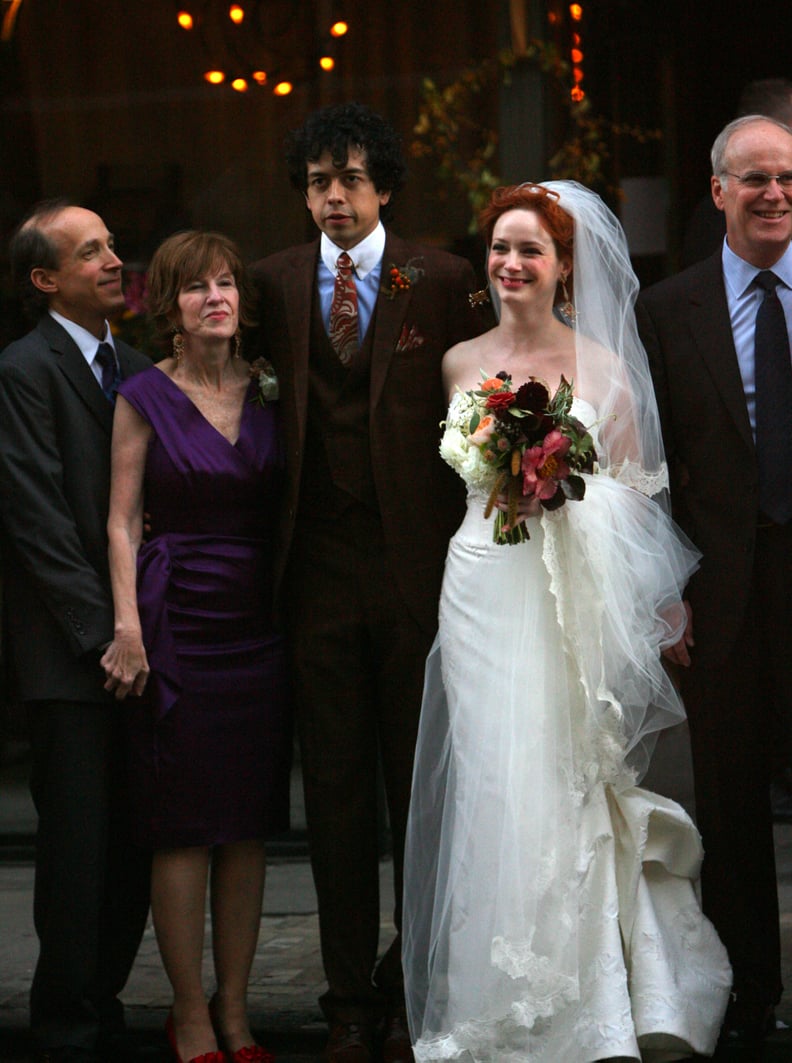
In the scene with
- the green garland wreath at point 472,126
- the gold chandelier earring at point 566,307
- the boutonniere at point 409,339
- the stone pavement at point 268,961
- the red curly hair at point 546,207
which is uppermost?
the green garland wreath at point 472,126

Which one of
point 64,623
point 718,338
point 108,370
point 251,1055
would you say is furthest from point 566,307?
point 251,1055

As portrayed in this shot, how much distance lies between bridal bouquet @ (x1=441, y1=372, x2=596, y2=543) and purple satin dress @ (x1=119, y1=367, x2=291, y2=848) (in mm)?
634

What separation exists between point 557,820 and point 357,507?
949mm

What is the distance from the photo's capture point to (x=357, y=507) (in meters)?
4.74

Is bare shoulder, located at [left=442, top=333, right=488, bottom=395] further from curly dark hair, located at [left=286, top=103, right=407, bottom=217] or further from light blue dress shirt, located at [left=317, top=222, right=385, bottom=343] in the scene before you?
curly dark hair, located at [left=286, top=103, right=407, bottom=217]

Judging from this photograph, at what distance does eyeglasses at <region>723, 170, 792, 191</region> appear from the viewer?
4633mm

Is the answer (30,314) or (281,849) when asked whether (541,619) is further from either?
(281,849)

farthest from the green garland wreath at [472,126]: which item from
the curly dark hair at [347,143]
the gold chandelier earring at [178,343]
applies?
the gold chandelier earring at [178,343]

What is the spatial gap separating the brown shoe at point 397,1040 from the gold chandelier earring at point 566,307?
1841mm

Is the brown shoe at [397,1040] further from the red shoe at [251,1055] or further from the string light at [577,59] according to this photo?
the string light at [577,59]

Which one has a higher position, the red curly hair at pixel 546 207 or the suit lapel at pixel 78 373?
the red curly hair at pixel 546 207

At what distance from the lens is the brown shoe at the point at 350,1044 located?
4.70 meters

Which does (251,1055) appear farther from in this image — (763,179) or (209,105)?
(209,105)

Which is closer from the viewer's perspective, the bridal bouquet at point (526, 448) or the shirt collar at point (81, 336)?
the bridal bouquet at point (526, 448)
